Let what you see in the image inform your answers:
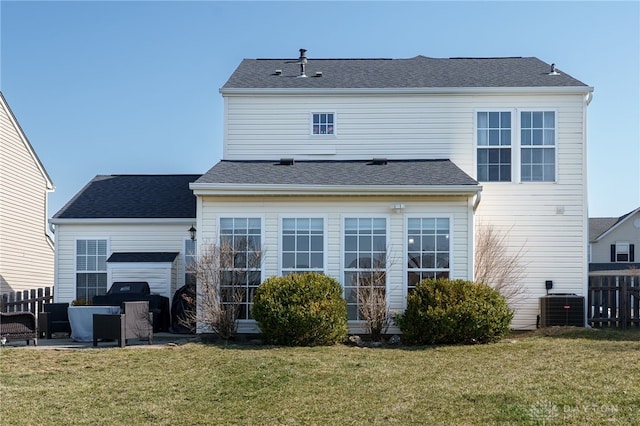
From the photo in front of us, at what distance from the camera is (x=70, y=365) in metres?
Answer: 10.8

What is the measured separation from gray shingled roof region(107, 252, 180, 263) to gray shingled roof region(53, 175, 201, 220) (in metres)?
0.91

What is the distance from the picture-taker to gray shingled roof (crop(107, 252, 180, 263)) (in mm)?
16469

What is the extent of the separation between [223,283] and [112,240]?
16.4 feet

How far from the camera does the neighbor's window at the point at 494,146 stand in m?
16.2

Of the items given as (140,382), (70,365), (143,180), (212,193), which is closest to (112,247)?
(143,180)

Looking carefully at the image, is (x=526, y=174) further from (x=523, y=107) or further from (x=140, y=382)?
(x=140, y=382)

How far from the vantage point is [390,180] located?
46.6 ft

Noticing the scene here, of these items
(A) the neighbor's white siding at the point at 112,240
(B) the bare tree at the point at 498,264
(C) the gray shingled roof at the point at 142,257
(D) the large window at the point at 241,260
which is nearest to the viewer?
(D) the large window at the point at 241,260

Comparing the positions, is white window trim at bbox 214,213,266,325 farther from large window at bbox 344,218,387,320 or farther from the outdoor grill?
the outdoor grill

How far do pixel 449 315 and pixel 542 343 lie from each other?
1.72 m

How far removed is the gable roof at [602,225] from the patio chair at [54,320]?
104 feet

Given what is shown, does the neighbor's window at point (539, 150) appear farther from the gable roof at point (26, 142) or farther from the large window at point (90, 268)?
the gable roof at point (26, 142)

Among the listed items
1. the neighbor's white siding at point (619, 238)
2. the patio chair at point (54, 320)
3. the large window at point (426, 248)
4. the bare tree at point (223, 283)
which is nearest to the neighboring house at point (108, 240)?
the patio chair at point (54, 320)

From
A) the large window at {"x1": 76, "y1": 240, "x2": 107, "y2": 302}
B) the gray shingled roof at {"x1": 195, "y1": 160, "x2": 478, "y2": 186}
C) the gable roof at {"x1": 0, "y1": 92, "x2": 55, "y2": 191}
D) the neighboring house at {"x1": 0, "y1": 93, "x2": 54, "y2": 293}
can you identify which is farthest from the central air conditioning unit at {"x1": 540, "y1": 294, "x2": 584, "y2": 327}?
the gable roof at {"x1": 0, "y1": 92, "x2": 55, "y2": 191}
